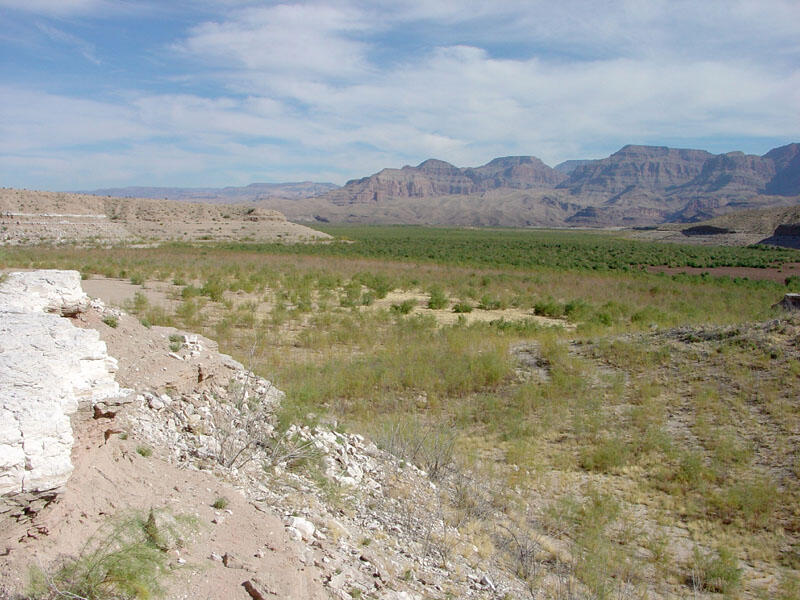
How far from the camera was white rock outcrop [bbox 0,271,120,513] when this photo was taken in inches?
131

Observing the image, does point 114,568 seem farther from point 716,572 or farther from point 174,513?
point 716,572

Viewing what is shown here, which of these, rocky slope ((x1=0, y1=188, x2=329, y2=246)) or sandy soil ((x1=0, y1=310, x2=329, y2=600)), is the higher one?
rocky slope ((x1=0, y1=188, x2=329, y2=246))

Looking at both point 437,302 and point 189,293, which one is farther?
point 437,302

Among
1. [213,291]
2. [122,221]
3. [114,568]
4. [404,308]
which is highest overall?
[122,221]

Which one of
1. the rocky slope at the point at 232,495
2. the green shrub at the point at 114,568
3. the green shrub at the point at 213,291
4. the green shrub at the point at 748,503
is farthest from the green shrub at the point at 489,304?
the green shrub at the point at 114,568

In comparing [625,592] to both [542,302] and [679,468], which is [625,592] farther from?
[542,302]

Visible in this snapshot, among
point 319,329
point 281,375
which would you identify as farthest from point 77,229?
point 281,375

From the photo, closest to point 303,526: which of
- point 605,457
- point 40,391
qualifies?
point 40,391

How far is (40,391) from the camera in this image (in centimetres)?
375

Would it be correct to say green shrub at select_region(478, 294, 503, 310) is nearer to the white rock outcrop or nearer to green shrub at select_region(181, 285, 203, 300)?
green shrub at select_region(181, 285, 203, 300)

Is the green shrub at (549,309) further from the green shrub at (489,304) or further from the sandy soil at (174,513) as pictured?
the sandy soil at (174,513)

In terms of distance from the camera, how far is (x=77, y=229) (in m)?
53.8

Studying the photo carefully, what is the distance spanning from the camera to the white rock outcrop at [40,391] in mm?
3334

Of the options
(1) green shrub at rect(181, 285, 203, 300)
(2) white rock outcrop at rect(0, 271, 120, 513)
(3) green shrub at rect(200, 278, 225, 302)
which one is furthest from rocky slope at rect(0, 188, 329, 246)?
(2) white rock outcrop at rect(0, 271, 120, 513)
